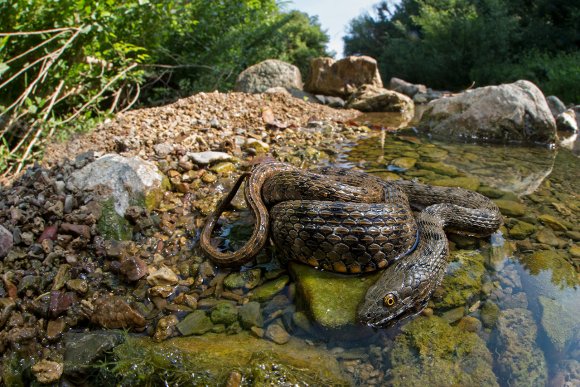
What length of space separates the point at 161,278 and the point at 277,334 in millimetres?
1222

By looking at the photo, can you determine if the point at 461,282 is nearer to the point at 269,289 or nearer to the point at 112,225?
the point at 269,289

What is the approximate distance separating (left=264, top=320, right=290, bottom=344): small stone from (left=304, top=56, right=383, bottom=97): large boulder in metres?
11.9

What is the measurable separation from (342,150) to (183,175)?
3.17 meters

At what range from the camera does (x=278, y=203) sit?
4344 millimetres

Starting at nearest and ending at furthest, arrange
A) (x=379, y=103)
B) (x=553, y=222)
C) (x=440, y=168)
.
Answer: (x=553, y=222) < (x=440, y=168) < (x=379, y=103)

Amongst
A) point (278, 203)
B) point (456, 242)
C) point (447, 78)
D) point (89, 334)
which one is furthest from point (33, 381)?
point (447, 78)

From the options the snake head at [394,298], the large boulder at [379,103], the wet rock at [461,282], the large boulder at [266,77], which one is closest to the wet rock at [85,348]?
the snake head at [394,298]

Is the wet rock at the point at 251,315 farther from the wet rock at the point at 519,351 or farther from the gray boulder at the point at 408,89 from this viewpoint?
the gray boulder at the point at 408,89

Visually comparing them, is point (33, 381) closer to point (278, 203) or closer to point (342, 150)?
point (278, 203)

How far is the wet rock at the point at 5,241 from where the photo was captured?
3.90 meters

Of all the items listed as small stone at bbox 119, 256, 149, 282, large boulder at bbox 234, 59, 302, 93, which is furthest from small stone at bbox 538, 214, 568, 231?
large boulder at bbox 234, 59, 302, 93

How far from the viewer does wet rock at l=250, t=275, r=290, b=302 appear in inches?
142

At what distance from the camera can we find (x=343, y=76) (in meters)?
14.4

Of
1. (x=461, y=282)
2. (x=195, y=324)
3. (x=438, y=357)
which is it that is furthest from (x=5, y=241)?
(x=461, y=282)
